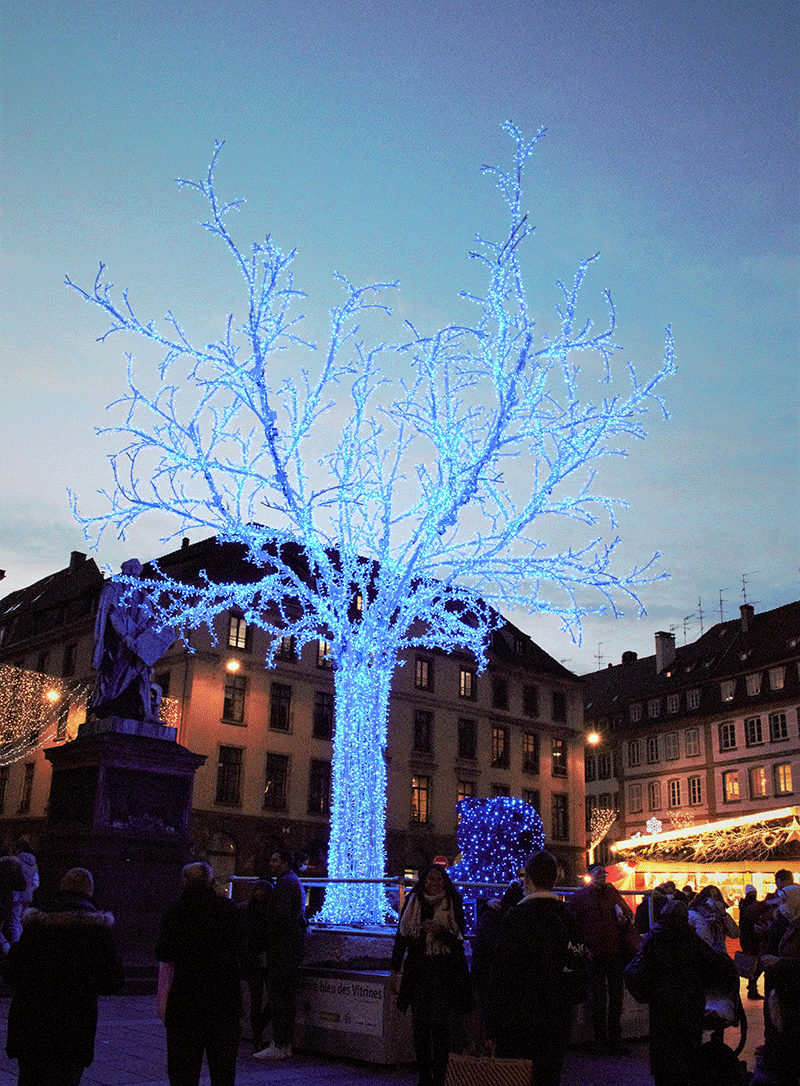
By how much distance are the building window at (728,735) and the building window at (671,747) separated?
3.29 meters

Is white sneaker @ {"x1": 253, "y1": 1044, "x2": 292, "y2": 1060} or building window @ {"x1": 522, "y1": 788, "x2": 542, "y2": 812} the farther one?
building window @ {"x1": 522, "y1": 788, "x2": 542, "y2": 812}

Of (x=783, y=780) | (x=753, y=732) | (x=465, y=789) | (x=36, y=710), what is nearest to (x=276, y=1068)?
(x=36, y=710)

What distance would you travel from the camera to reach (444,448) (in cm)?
1405

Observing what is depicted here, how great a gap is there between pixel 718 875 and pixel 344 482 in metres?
23.6

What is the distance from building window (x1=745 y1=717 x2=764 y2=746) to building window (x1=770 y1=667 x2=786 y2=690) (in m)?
1.76

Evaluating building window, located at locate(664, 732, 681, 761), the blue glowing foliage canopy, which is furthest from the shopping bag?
building window, located at locate(664, 732, 681, 761)

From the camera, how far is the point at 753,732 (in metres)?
50.7

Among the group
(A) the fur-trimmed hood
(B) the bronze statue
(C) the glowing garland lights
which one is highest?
(B) the bronze statue

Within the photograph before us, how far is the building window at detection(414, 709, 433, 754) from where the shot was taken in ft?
146

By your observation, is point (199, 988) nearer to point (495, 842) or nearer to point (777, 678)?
point (495, 842)

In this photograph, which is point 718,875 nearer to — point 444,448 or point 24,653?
point 444,448

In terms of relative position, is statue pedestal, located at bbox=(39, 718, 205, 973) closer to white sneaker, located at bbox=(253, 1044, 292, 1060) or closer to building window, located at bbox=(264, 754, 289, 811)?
white sneaker, located at bbox=(253, 1044, 292, 1060)

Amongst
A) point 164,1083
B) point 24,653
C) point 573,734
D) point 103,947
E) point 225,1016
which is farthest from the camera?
point 573,734

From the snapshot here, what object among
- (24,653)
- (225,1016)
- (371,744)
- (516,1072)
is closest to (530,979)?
(516,1072)
